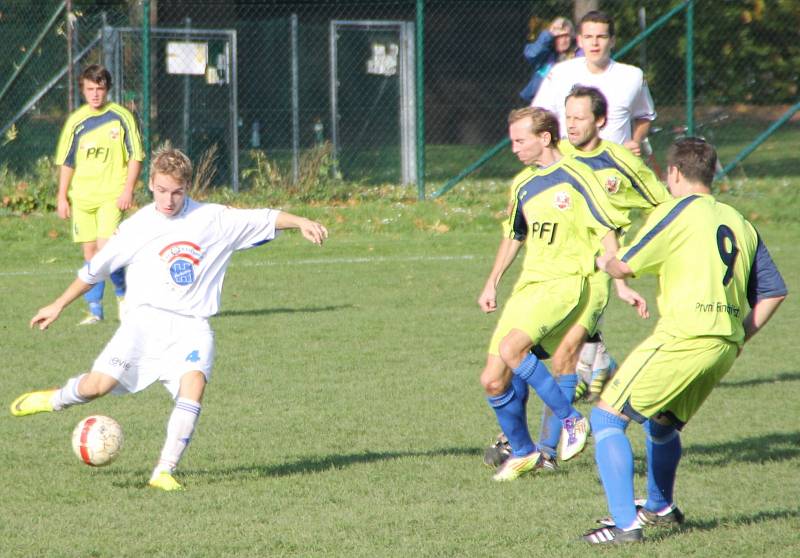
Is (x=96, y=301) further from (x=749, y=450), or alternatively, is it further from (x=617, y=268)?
(x=617, y=268)

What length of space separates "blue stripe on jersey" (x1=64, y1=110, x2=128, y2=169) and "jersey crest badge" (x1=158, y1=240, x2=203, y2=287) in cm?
519

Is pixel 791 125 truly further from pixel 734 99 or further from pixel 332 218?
pixel 332 218

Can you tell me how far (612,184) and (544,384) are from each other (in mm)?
1360

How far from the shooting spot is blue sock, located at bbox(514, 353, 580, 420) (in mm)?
5977

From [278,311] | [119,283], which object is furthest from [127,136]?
[278,311]

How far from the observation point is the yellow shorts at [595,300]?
632 centimetres

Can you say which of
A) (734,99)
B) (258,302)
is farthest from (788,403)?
(734,99)

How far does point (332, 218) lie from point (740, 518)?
11.2 metres

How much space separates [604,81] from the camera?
26.7 ft

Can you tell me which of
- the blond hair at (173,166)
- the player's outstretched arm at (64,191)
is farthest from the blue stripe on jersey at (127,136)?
the blond hair at (173,166)

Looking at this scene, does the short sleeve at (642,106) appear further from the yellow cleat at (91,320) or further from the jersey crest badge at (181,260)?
the yellow cleat at (91,320)

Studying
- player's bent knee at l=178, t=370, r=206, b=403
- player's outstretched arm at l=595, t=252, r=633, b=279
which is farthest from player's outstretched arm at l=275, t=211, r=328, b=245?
player's outstretched arm at l=595, t=252, r=633, b=279

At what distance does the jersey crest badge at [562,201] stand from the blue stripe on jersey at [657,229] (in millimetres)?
1399

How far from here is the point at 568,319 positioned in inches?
239
